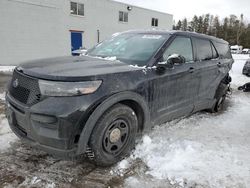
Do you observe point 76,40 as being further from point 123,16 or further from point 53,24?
point 123,16

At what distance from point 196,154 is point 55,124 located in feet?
6.64

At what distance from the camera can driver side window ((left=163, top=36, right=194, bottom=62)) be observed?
13.5 feet

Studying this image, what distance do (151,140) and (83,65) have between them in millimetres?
1567

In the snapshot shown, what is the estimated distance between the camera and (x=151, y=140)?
160 inches

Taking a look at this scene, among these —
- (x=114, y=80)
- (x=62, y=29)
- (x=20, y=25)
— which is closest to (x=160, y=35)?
(x=114, y=80)

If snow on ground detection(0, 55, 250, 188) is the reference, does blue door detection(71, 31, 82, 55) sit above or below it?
above

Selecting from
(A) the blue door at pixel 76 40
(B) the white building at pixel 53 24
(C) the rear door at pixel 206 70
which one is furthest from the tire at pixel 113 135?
(A) the blue door at pixel 76 40

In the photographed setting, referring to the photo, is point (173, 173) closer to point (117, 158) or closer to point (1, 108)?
point (117, 158)

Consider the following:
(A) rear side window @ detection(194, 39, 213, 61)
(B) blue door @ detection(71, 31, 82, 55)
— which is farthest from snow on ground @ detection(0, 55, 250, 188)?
(B) blue door @ detection(71, 31, 82, 55)

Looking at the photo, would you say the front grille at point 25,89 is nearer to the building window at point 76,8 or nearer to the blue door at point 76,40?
the blue door at point 76,40

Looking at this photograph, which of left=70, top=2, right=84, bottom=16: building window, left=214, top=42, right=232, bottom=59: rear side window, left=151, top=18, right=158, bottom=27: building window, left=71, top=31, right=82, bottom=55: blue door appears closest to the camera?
left=214, top=42, right=232, bottom=59: rear side window

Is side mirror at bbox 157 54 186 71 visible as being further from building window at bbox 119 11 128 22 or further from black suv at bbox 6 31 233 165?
building window at bbox 119 11 128 22

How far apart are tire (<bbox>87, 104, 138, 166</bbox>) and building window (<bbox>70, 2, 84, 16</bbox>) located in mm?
17773

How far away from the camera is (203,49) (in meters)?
5.18
